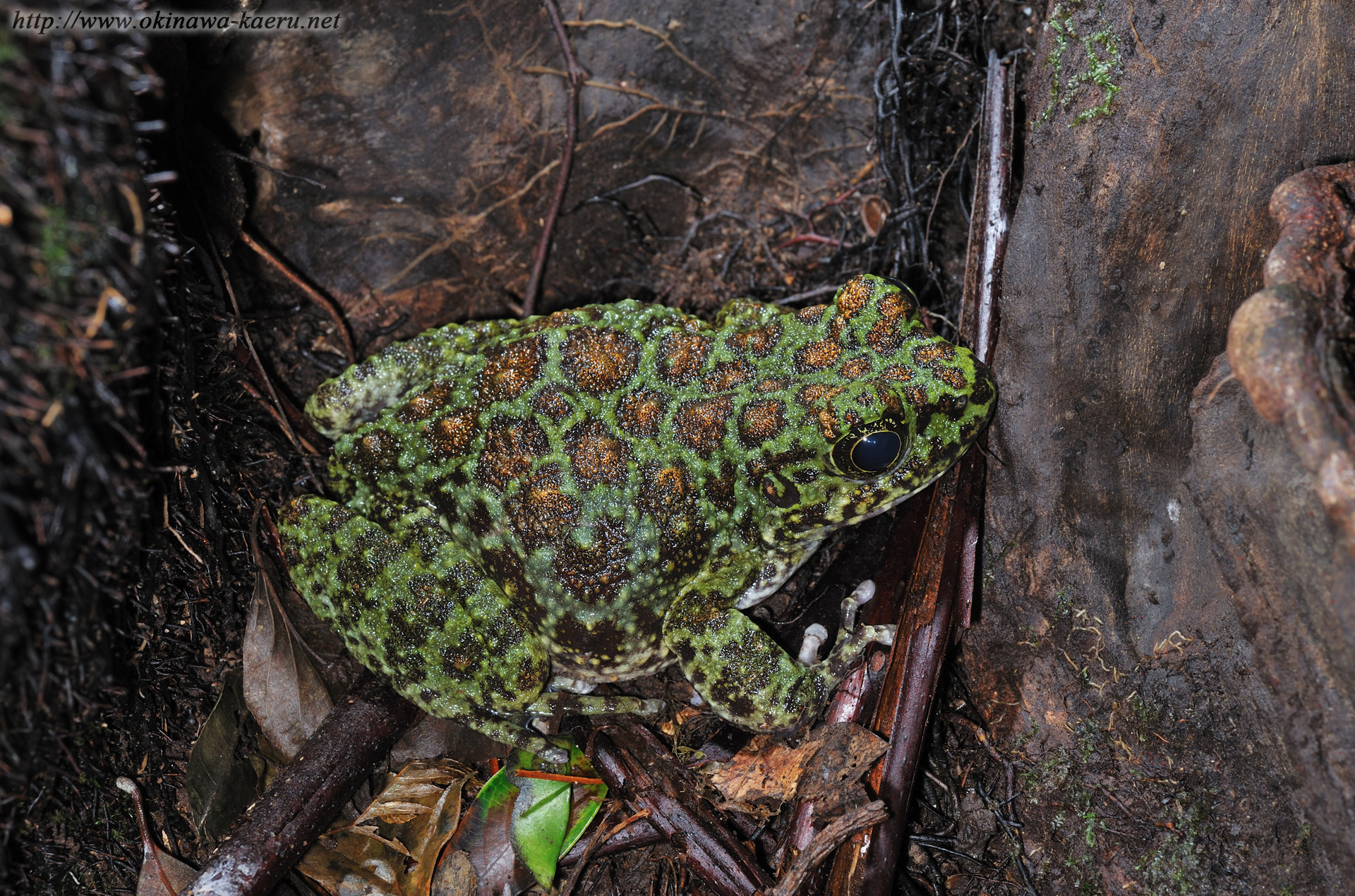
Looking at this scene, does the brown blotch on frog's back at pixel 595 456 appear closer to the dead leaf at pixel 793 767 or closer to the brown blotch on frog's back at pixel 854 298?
the brown blotch on frog's back at pixel 854 298

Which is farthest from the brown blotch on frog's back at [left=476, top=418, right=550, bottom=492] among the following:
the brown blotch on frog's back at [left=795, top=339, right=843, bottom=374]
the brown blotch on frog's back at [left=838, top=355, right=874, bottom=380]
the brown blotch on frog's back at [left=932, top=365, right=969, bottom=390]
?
the brown blotch on frog's back at [left=932, top=365, right=969, bottom=390]

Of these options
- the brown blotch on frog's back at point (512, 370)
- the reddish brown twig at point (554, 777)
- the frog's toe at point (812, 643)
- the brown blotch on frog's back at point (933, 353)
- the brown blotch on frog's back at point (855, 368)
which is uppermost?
the brown blotch on frog's back at point (933, 353)

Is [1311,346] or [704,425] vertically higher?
[1311,346]

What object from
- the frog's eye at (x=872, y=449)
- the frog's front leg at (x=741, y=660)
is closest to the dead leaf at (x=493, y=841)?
the frog's front leg at (x=741, y=660)

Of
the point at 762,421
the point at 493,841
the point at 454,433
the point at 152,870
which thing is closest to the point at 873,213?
the point at 762,421

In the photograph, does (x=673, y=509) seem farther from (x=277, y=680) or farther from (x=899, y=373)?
(x=277, y=680)

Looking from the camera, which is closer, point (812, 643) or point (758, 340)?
point (758, 340)

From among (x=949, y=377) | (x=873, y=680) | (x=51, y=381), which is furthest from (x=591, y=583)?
(x=51, y=381)
